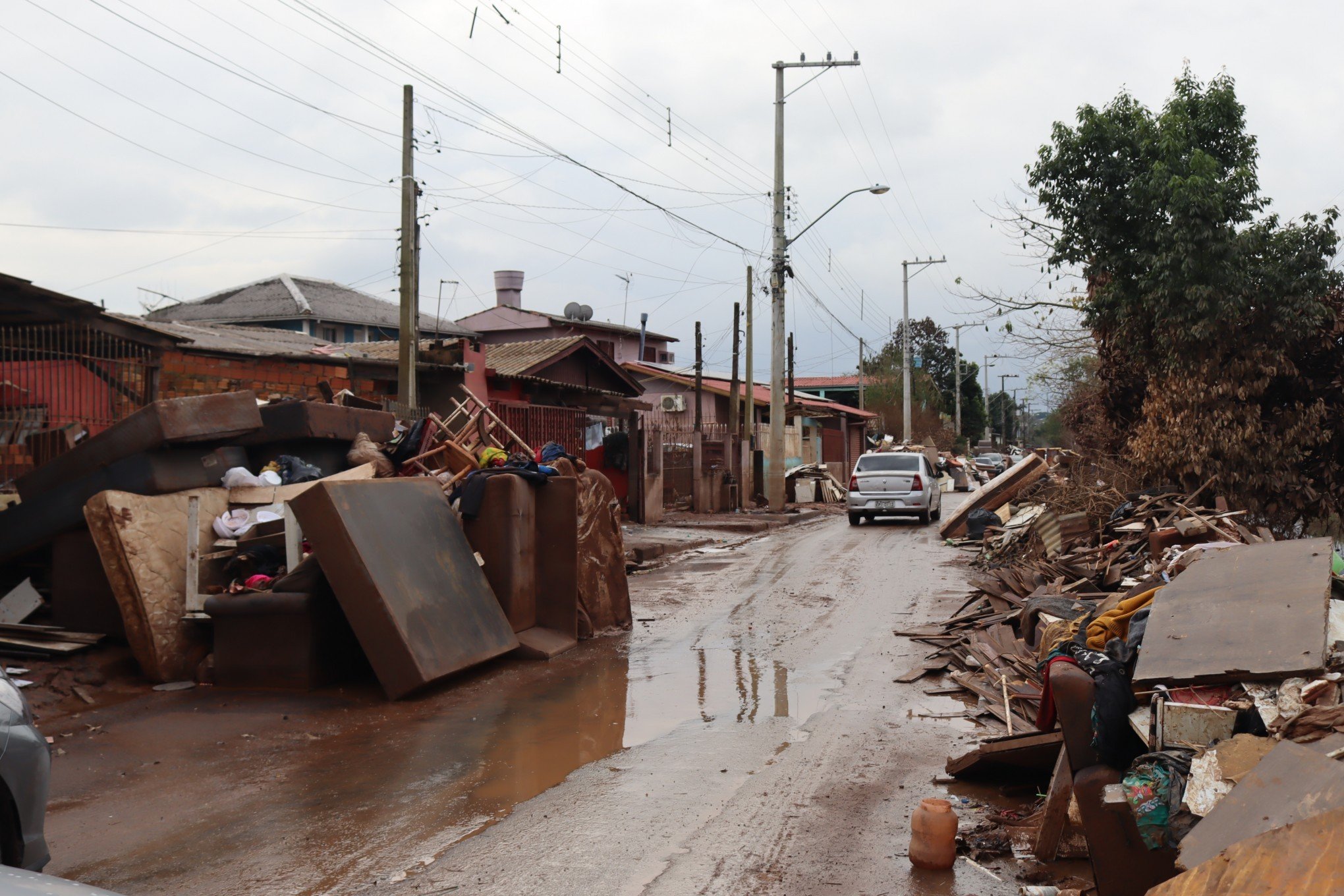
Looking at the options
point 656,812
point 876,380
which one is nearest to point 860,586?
point 656,812

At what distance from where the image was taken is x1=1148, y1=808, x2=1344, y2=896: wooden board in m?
2.98

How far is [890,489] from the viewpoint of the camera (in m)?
25.0

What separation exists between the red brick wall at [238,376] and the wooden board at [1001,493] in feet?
40.3

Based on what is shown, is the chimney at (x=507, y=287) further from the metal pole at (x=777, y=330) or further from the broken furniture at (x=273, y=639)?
the broken furniture at (x=273, y=639)

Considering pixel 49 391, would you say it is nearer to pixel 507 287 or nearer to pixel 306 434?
pixel 306 434

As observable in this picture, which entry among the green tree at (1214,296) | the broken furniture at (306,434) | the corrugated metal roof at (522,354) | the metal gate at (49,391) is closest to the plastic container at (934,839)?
the broken furniture at (306,434)

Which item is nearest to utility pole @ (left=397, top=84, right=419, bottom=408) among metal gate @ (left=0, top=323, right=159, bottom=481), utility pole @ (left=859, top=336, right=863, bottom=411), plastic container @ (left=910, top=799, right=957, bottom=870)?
metal gate @ (left=0, top=323, right=159, bottom=481)

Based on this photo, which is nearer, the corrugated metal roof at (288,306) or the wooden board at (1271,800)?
the wooden board at (1271,800)

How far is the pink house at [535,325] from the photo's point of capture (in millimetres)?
44312

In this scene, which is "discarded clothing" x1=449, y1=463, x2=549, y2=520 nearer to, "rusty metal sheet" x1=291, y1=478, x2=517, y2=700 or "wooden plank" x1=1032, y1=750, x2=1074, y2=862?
"rusty metal sheet" x1=291, y1=478, x2=517, y2=700

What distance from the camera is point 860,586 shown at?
1427 cm

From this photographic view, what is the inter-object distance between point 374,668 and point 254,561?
5.59 ft

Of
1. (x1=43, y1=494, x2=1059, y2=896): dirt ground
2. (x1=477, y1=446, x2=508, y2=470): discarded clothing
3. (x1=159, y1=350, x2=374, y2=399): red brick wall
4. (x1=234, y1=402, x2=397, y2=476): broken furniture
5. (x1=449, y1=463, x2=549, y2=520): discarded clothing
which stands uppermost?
(x1=159, y1=350, x2=374, y2=399): red brick wall

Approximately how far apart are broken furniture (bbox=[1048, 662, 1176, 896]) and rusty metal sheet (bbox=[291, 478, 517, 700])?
4681mm
